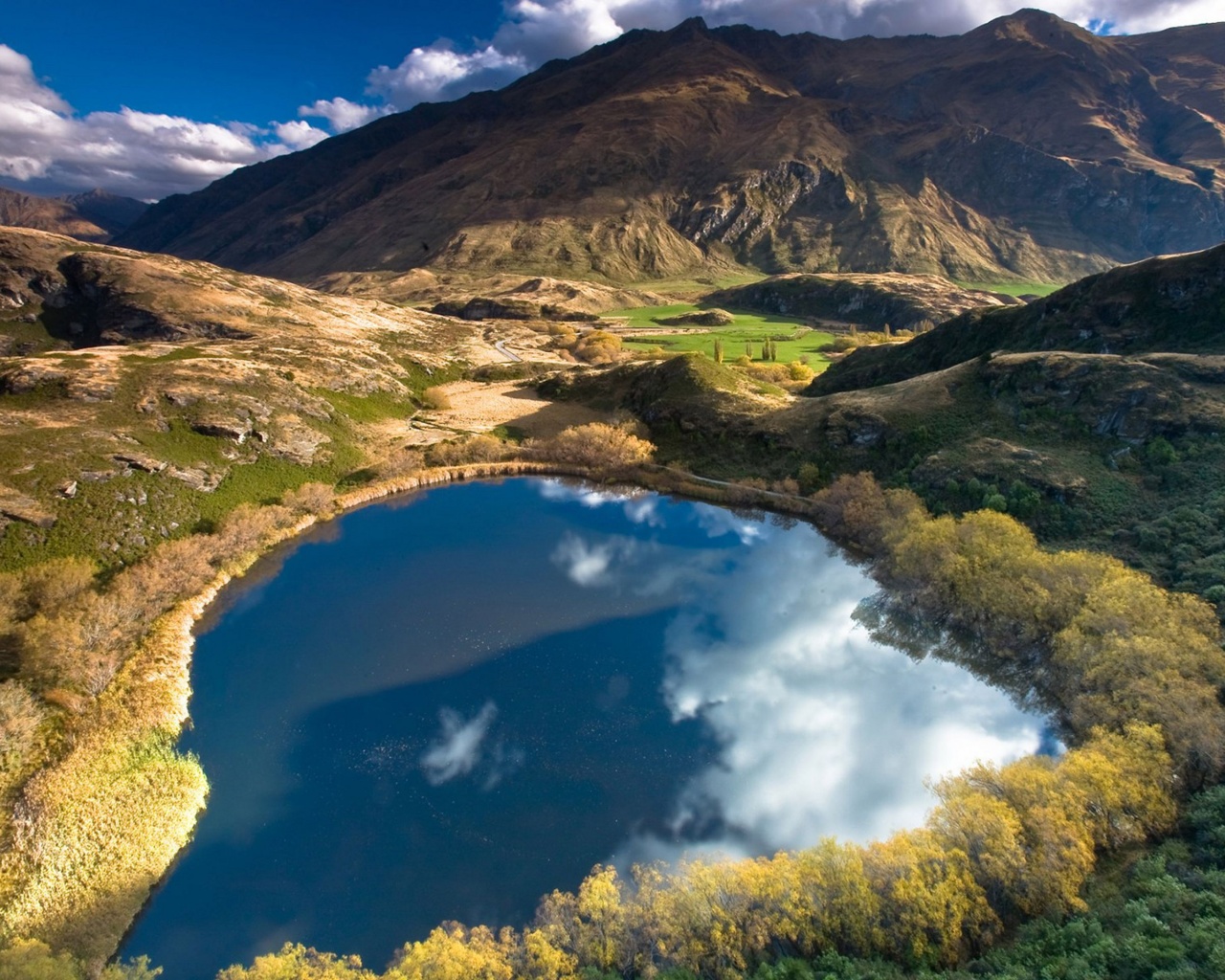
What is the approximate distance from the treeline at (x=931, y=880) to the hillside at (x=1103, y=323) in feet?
171

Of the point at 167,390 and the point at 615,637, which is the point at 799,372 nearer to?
the point at 615,637

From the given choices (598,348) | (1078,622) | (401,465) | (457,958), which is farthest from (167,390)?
(1078,622)

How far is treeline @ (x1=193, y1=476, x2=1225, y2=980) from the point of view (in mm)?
25953

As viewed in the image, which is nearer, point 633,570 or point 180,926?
point 180,926

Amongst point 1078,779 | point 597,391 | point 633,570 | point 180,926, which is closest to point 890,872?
point 1078,779

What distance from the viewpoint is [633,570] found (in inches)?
2520

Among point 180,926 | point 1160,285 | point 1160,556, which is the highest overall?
point 1160,285

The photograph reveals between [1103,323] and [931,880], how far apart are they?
82.8m

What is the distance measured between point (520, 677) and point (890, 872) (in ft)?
91.1

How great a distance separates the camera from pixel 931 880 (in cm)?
2748

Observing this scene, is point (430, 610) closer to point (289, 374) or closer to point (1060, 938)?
point (1060, 938)

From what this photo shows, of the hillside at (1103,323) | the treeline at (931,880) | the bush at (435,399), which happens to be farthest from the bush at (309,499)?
the hillside at (1103,323)

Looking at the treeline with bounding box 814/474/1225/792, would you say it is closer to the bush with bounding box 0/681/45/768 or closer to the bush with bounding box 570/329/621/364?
the bush with bounding box 0/681/45/768

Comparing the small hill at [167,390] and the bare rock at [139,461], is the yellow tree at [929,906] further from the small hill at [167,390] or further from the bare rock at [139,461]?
the bare rock at [139,461]
